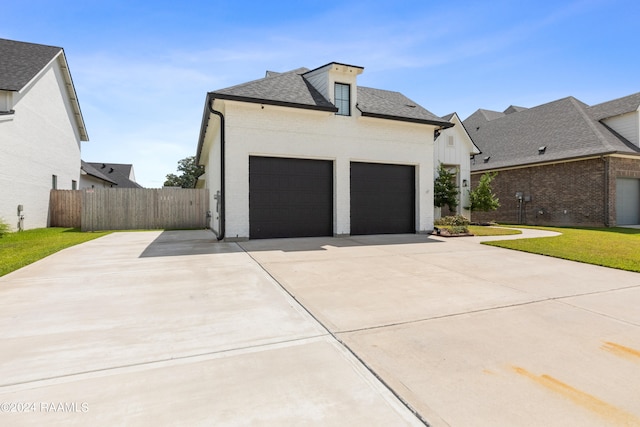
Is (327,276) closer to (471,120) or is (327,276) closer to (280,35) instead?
(280,35)

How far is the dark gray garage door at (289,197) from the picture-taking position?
10359mm

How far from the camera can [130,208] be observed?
49.3 ft

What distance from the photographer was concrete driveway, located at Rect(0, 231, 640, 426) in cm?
194

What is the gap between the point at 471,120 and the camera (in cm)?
2802

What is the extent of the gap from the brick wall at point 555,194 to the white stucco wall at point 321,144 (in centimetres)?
1058

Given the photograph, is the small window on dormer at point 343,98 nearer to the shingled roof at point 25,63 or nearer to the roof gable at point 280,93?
the roof gable at point 280,93

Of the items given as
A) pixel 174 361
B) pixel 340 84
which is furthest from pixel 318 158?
pixel 174 361

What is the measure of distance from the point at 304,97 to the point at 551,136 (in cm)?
1721

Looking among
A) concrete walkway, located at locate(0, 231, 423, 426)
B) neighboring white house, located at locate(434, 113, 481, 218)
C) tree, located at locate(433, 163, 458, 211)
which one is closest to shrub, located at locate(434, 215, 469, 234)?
tree, located at locate(433, 163, 458, 211)

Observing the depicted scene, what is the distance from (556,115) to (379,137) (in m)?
16.1

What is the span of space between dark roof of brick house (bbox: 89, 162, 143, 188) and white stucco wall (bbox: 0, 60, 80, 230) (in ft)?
63.4

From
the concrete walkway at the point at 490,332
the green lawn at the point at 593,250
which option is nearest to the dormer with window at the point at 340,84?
the green lawn at the point at 593,250

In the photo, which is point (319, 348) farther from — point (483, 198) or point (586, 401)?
point (483, 198)

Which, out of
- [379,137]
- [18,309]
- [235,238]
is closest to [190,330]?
[18,309]
